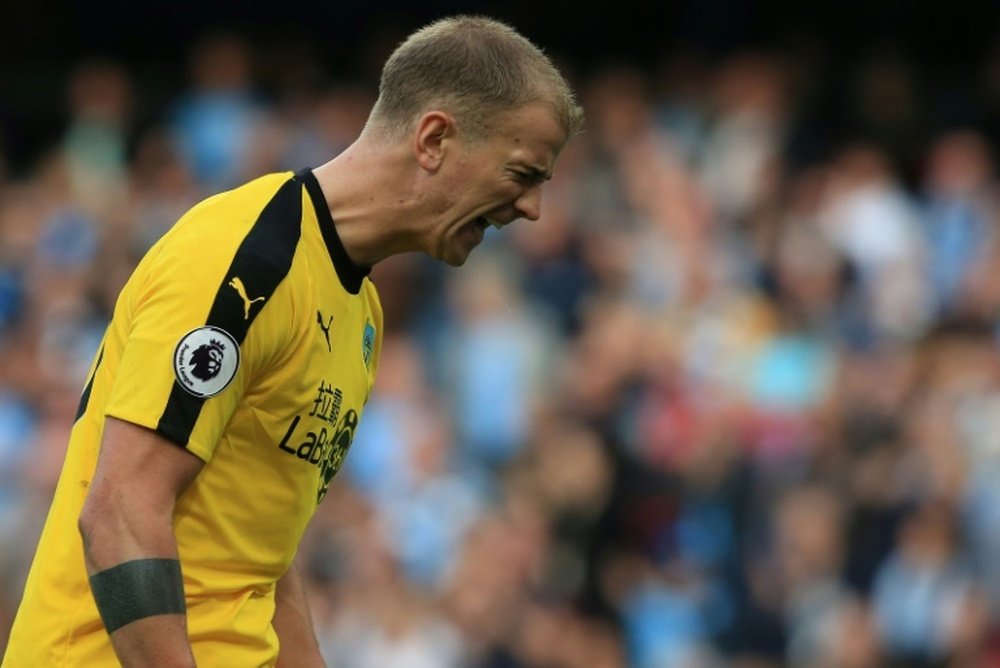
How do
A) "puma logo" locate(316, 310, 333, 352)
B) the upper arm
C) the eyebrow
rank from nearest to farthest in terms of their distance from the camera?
the upper arm, "puma logo" locate(316, 310, 333, 352), the eyebrow

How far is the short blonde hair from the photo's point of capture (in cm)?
384

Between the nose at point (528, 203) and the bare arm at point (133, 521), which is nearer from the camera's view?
the bare arm at point (133, 521)

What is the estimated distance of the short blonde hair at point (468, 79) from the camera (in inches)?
151

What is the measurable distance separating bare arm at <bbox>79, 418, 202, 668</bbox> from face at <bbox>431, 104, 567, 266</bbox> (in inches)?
30.7

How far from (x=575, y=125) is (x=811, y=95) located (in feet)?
32.4

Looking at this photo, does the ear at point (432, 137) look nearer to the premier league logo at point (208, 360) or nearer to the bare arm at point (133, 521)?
the premier league logo at point (208, 360)

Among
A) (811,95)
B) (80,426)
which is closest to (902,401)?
(811,95)

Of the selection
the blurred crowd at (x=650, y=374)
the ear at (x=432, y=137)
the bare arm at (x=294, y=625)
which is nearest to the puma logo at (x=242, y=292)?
the ear at (x=432, y=137)

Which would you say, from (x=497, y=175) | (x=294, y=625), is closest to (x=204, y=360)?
(x=497, y=175)

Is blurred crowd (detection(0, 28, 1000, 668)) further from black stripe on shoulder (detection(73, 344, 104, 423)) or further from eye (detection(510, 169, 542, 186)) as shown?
black stripe on shoulder (detection(73, 344, 104, 423))

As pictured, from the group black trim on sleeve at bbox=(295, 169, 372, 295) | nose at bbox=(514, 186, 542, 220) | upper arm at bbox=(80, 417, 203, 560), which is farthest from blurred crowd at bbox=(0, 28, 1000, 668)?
upper arm at bbox=(80, 417, 203, 560)

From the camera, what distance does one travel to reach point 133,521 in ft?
11.3

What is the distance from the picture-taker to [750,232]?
1177 centimetres

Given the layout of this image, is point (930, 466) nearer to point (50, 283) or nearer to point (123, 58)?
point (50, 283)
